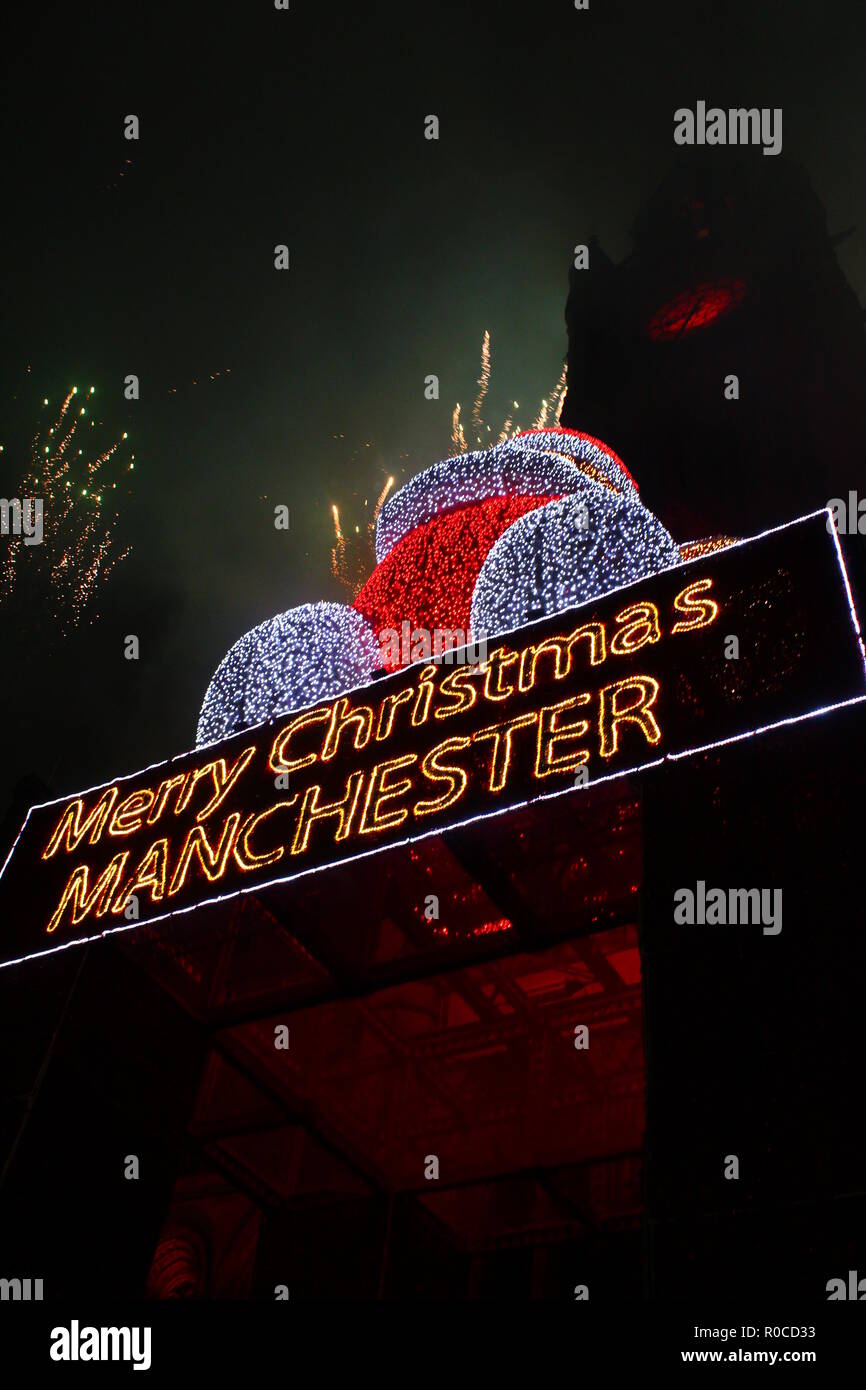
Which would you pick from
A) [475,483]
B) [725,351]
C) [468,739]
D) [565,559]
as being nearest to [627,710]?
[468,739]

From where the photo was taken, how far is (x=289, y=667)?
9.78 meters

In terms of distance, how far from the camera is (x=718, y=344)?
1229 inches

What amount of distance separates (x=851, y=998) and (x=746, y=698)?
216cm

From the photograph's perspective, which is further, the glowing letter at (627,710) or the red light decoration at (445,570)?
the red light decoration at (445,570)

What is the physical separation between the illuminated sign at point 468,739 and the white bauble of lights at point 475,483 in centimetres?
307

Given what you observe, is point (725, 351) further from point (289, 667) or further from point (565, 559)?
point (289, 667)

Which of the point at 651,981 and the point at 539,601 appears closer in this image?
the point at 651,981

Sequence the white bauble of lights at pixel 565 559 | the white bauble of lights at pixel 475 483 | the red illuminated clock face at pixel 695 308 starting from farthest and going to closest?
the red illuminated clock face at pixel 695 308
the white bauble of lights at pixel 475 483
the white bauble of lights at pixel 565 559

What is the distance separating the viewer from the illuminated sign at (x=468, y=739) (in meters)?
6.45

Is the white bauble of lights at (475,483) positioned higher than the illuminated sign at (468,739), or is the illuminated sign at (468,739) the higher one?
the white bauble of lights at (475,483)

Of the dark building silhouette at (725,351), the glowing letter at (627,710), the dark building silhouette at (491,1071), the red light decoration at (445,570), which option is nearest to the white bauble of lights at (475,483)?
the red light decoration at (445,570)

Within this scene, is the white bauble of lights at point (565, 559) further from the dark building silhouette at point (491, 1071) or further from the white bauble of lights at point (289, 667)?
the dark building silhouette at point (491, 1071)
